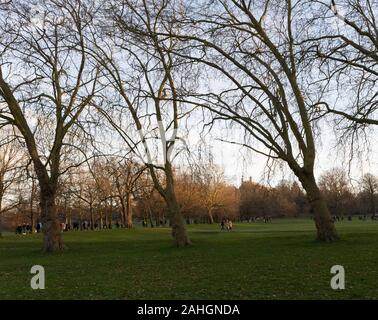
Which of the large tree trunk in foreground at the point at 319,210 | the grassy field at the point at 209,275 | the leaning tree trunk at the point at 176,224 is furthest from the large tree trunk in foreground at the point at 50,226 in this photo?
the large tree trunk in foreground at the point at 319,210

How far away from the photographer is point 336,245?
24.1m

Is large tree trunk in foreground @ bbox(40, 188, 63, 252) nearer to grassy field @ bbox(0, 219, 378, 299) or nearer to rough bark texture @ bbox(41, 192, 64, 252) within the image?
rough bark texture @ bbox(41, 192, 64, 252)

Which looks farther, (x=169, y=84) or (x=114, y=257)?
(x=169, y=84)

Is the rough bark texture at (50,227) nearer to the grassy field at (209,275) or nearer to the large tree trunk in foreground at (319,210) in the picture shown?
the grassy field at (209,275)

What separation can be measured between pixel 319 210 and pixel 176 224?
26.9ft

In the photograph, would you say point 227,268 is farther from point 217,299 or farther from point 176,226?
point 176,226

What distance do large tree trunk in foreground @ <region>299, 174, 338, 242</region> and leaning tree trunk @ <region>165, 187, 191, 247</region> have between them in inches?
297

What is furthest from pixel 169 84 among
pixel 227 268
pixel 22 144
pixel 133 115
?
pixel 227 268

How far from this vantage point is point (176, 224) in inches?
1182

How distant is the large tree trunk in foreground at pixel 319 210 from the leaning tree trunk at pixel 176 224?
7544 millimetres

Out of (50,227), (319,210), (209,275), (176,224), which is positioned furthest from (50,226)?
(209,275)

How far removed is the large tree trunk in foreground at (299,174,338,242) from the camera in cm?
2619

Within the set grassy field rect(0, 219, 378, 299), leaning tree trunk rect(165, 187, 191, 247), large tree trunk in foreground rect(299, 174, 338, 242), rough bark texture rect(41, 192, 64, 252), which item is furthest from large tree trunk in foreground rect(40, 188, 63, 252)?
large tree trunk in foreground rect(299, 174, 338, 242)
